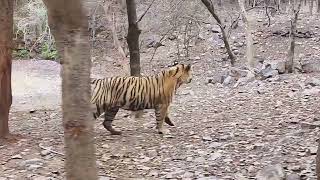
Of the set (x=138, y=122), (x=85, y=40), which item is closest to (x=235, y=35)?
(x=138, y=122)

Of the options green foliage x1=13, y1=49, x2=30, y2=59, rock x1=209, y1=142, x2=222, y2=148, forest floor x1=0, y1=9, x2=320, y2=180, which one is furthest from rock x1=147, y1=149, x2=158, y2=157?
green foliage x1=13, y1=49, x2=30, y2=59

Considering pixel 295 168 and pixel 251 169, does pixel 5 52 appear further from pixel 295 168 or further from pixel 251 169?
pixel 295 168

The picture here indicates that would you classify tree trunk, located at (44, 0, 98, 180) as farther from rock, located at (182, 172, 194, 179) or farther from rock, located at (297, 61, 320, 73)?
rock, located at (297, 61, 320, 73)

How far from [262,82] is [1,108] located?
23.6 ft

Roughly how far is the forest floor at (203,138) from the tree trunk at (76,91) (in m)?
3.03

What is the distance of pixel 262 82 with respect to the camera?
12930 mm

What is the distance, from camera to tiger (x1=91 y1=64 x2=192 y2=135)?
312 inches

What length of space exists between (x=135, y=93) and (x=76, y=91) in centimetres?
531

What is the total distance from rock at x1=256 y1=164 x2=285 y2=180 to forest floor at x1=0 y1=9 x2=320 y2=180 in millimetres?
144

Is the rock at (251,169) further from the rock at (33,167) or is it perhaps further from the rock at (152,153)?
the rock at (33,167)

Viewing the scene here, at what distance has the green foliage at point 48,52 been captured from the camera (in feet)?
79.4

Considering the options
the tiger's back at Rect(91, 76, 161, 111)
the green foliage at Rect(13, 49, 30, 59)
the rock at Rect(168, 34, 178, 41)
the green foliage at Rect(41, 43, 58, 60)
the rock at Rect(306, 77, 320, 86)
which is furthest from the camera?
the green foliage at Rect(13, 49, 30, 59)

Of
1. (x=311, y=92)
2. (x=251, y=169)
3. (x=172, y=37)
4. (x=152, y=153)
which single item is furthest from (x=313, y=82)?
(x=172, y=37)

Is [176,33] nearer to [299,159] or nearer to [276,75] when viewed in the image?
[276,75]
